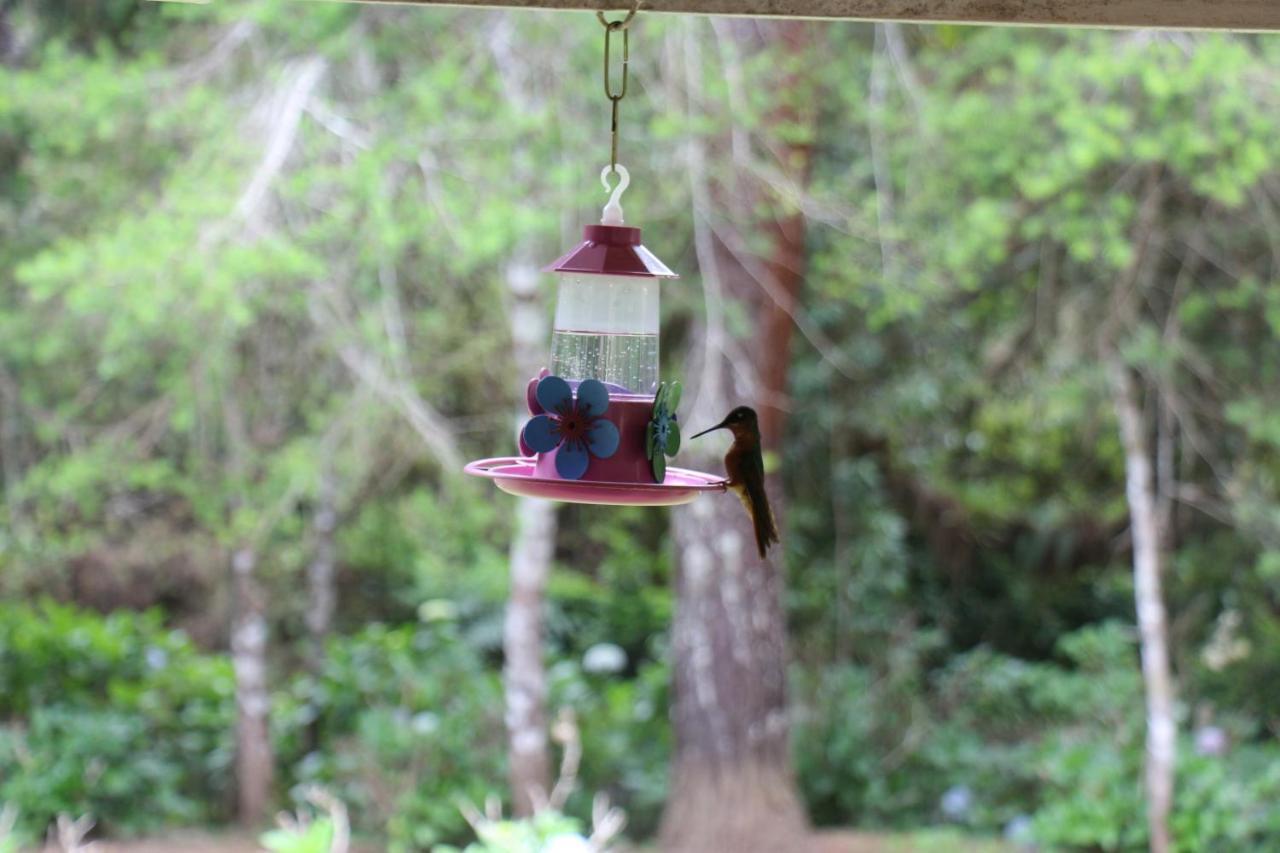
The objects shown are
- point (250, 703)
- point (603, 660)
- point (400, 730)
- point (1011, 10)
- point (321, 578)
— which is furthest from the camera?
point (321, 578)

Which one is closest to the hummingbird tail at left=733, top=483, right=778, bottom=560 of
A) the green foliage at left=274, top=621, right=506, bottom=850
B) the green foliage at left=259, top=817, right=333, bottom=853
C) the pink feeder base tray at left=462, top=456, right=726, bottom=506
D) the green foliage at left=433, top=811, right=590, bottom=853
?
the pink feeder base tray at left=462, top=456, right=726, bottom=506

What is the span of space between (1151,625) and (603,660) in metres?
2.69

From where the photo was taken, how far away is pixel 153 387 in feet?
20.5

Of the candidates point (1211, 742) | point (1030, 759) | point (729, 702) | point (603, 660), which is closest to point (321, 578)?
point (603, 660)

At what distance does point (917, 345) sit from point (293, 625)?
12.7 ft

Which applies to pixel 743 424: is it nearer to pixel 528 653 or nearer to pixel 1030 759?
pixel 528 653

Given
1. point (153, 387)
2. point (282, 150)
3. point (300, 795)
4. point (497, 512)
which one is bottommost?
point (300, 795)

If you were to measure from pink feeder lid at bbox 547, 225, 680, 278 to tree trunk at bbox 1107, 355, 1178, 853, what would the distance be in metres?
4.54

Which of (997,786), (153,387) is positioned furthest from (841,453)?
(153,387)

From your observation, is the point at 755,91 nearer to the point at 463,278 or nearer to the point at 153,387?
the point at 463,278

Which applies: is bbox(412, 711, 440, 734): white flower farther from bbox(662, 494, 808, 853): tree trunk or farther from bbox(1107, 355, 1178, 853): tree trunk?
bbox(1107, 355, 1178, 853): tree trunk

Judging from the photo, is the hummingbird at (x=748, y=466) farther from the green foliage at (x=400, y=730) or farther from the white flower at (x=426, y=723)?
the white flower at (x=426, y=723)

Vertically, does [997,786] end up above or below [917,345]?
below

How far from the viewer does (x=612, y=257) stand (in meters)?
2.09
